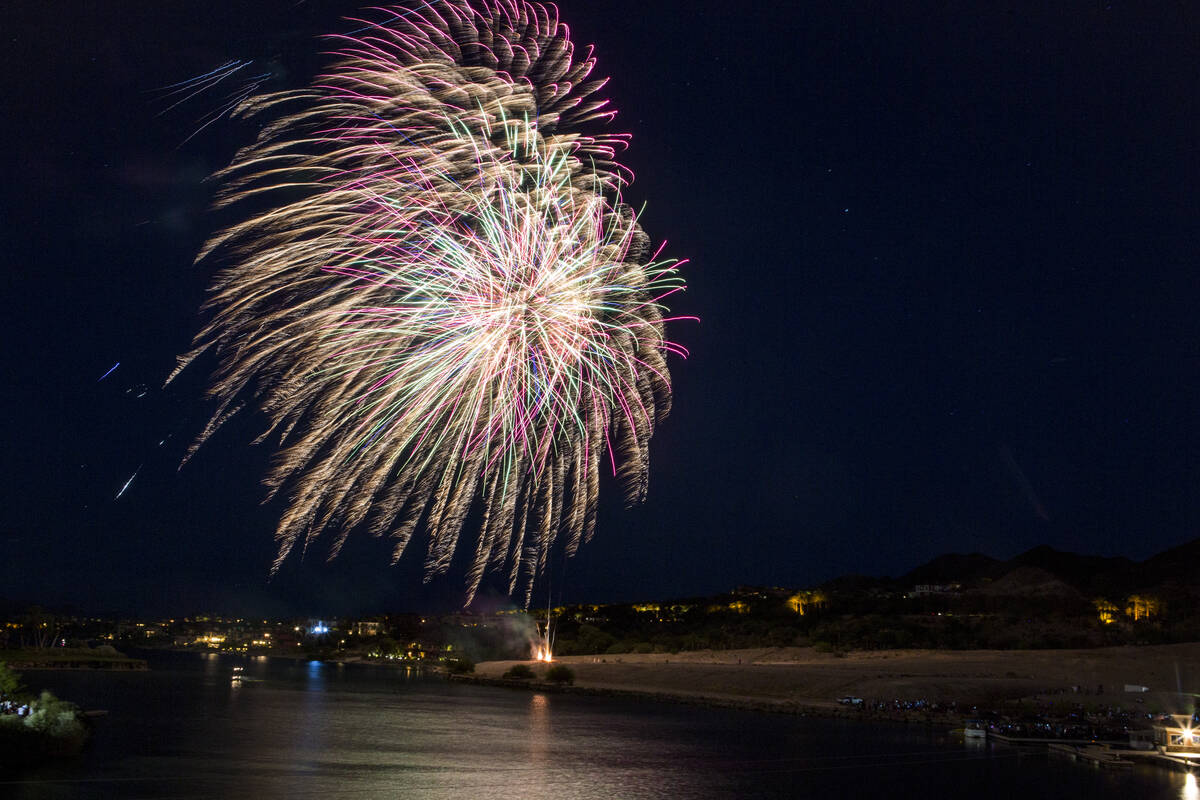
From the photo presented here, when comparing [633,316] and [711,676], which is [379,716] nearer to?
[711,676]

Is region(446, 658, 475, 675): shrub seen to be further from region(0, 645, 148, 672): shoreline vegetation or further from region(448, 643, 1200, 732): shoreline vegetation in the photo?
region(0, 645, 148, 672): shoreline vegetation

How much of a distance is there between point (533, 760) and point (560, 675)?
4416 centimetres

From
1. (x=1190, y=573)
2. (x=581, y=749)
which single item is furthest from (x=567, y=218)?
(x=1190, y=573)

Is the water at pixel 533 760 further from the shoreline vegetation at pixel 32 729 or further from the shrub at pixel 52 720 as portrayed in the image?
the shrub at pixel 52 720

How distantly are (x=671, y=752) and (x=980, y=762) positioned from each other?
10024 mm

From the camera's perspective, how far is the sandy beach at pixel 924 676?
4766 cm

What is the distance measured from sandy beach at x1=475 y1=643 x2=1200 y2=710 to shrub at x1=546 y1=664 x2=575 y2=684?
1256 millimetres

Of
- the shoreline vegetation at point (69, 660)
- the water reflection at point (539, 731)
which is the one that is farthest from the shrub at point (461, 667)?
the water reflection at point (539, 731)

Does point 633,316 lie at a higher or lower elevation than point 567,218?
lower

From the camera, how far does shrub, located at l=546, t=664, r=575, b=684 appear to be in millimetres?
72750

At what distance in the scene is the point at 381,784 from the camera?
80.5 feet

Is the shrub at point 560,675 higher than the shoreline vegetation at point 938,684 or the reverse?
the reverse

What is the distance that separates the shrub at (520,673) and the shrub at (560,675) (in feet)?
14.2

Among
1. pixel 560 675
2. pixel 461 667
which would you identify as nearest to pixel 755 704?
pixel 560 675
